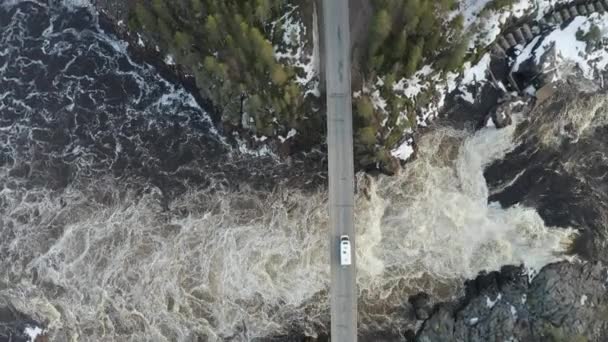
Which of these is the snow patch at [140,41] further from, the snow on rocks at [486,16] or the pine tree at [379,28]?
the snow on rocks at [486,16]

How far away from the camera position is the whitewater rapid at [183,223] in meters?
46.4

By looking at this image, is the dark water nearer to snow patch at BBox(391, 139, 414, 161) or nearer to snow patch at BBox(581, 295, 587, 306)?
snow patch at BBox(581, 295, 587, 306)

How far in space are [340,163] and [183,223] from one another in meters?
15.3

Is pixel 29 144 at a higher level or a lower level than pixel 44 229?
higher

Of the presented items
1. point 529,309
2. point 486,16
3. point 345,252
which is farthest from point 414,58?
point 529,309

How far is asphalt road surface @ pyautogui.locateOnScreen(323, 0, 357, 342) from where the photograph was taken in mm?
44250

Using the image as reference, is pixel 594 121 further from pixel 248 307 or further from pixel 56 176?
pixel 56 176

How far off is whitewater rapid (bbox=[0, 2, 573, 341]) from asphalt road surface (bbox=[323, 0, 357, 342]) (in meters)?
2.28

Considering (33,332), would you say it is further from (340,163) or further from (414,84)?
(414,84)

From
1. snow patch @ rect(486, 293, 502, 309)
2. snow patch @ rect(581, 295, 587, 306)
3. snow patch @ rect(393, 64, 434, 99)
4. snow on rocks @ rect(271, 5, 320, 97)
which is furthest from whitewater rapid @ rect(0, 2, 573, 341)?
snow on rocks @ rect(271, 5, 320, 97)

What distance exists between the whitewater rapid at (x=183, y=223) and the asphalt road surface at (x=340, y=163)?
228cm

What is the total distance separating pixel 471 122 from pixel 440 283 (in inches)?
587

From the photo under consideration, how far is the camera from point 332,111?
146ft

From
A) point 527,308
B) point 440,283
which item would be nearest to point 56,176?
point 440,283
